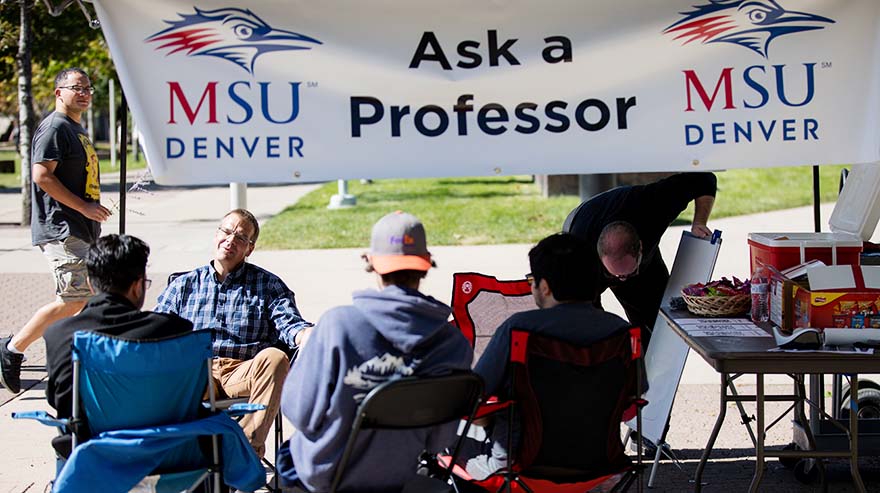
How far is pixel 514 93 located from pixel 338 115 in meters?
0.77

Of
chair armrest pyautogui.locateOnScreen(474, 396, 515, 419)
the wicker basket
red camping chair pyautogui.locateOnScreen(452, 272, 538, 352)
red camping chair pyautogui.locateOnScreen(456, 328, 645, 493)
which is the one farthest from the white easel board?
chair armrest pyautogui.locateOnScreen(474, 396, 515, 419)

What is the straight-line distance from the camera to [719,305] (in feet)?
14.9

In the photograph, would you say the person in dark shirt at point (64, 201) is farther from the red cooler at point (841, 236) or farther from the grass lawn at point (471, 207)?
the grass lawn at point (471, 207)

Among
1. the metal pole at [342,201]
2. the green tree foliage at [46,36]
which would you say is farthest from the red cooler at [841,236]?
the metal pole at [342,201]

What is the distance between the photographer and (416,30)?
449 cm

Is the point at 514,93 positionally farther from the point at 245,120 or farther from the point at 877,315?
the point at 877,315

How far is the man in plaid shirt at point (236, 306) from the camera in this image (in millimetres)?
4516

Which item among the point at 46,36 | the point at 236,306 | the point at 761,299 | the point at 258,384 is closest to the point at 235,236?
the point at 236,306

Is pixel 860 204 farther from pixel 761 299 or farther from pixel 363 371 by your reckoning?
pixel 363 371

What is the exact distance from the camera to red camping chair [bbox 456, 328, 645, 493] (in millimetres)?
3455

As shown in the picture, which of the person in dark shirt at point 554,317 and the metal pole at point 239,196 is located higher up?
the metal pole at point 239,196

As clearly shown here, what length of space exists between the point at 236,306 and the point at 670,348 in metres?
2.09

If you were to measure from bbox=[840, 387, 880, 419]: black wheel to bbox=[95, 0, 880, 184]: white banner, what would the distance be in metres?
1.29

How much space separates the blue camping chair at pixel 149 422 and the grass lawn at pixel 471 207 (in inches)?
378
